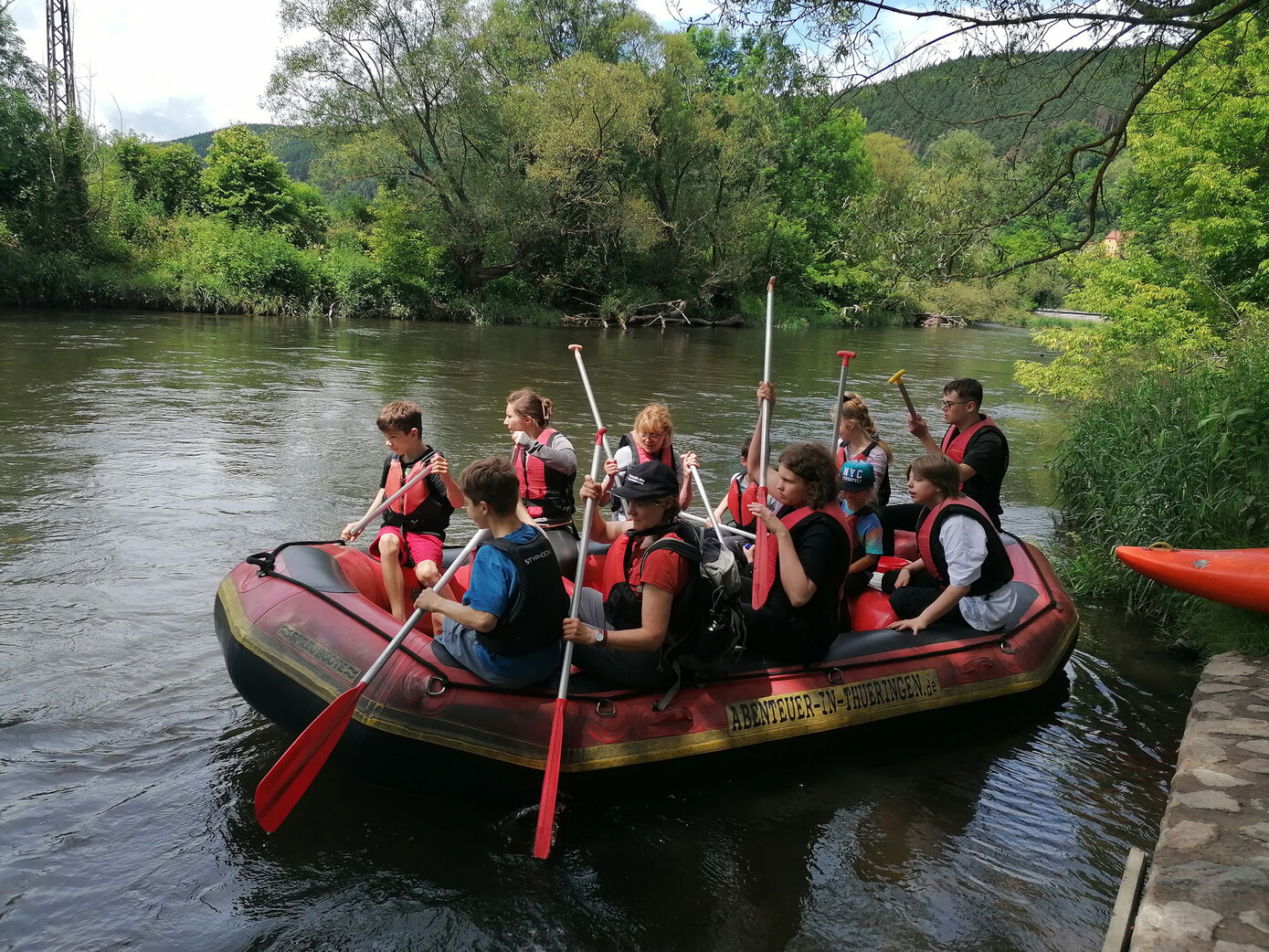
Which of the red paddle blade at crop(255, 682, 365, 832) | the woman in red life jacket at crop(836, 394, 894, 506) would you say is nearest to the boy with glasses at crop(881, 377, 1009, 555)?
the woman in red life jacket at crop(836, 394, 894, 506)

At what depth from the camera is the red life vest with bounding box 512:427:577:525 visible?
482cm

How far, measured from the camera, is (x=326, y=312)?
934 inches

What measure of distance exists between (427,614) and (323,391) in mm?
9178

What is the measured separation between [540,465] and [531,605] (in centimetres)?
164

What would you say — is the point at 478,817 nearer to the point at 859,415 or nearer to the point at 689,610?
the point at 689,610

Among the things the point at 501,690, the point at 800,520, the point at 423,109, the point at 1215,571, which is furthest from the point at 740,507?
the point at 423,109

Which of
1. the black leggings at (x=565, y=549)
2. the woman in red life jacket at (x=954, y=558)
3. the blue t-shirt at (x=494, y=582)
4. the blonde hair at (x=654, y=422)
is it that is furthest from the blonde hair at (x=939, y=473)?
the blue t-shirt at (x=494, y=582)

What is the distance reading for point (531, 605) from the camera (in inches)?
128

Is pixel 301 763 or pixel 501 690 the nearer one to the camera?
pixel 301 763

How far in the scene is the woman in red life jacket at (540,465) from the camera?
15.8 feet

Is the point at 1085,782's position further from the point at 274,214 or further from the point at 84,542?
the point at 274,214

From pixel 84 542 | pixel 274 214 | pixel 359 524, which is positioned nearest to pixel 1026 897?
pixel 359 524

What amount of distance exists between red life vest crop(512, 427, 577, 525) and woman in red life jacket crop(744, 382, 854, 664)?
1.33 metres

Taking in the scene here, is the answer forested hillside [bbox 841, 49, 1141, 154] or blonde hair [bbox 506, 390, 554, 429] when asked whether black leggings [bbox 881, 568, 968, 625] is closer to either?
blonde hair [bbox 506, 390, 554, 429]
